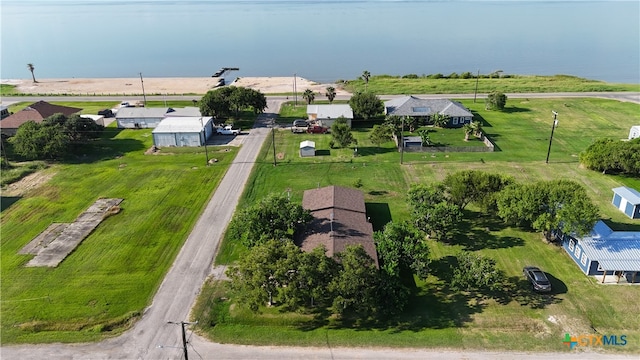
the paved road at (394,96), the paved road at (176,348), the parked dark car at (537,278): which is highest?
the paved road at (394,96)

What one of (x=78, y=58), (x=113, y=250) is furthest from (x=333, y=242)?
(x=78, y=58)

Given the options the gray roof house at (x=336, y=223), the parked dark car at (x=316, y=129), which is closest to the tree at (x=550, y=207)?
the gray roof house at (x=336, y=223)

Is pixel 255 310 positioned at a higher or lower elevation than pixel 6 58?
lower

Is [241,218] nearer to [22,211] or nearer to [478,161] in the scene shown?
[22,211]

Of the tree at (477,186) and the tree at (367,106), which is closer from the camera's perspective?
→ the tree at (477,186)

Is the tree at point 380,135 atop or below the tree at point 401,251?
atop

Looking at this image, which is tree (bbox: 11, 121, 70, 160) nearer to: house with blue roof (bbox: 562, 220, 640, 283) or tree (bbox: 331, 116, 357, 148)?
tree (bbox: 331, 116, 357, 148)

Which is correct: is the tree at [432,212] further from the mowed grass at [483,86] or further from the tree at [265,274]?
the mowed grass at [483,86]
